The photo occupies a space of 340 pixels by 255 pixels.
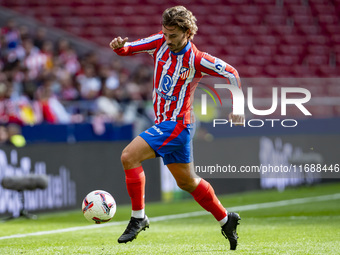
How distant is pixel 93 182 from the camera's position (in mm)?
10945

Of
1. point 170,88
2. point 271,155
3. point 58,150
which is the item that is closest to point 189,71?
point 170,88

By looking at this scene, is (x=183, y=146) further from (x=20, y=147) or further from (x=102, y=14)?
(x=102, y=14)

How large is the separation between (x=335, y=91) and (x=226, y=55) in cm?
433

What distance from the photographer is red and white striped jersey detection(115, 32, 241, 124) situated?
18.9ft

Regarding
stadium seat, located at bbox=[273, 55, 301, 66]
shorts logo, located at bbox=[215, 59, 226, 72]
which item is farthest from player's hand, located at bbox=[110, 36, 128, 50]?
stadium seat, located at bbox=[273, 55, 301, 66]

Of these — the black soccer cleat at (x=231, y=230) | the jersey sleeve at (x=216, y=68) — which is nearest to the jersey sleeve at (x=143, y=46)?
the jersey sleeve at (x=216, y=68)

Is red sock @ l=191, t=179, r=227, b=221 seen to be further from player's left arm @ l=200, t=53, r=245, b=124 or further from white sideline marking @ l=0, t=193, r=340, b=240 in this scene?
white sideline marking @ l=0, t=193, r=340, b=240

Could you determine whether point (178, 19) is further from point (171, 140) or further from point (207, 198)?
point (207, 198)

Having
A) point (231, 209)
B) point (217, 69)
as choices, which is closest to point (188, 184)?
point (217, 69)

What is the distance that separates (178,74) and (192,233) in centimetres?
230

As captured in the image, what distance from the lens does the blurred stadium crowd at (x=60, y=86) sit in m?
12.0

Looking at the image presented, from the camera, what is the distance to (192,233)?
24.3 ft

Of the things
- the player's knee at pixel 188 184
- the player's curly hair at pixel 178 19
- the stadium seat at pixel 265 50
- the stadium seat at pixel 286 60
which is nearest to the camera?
the player's curly hair at pixel 178 19

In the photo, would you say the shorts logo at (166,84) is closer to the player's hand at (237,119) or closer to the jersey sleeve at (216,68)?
the jersey sleeve at (216,68)
